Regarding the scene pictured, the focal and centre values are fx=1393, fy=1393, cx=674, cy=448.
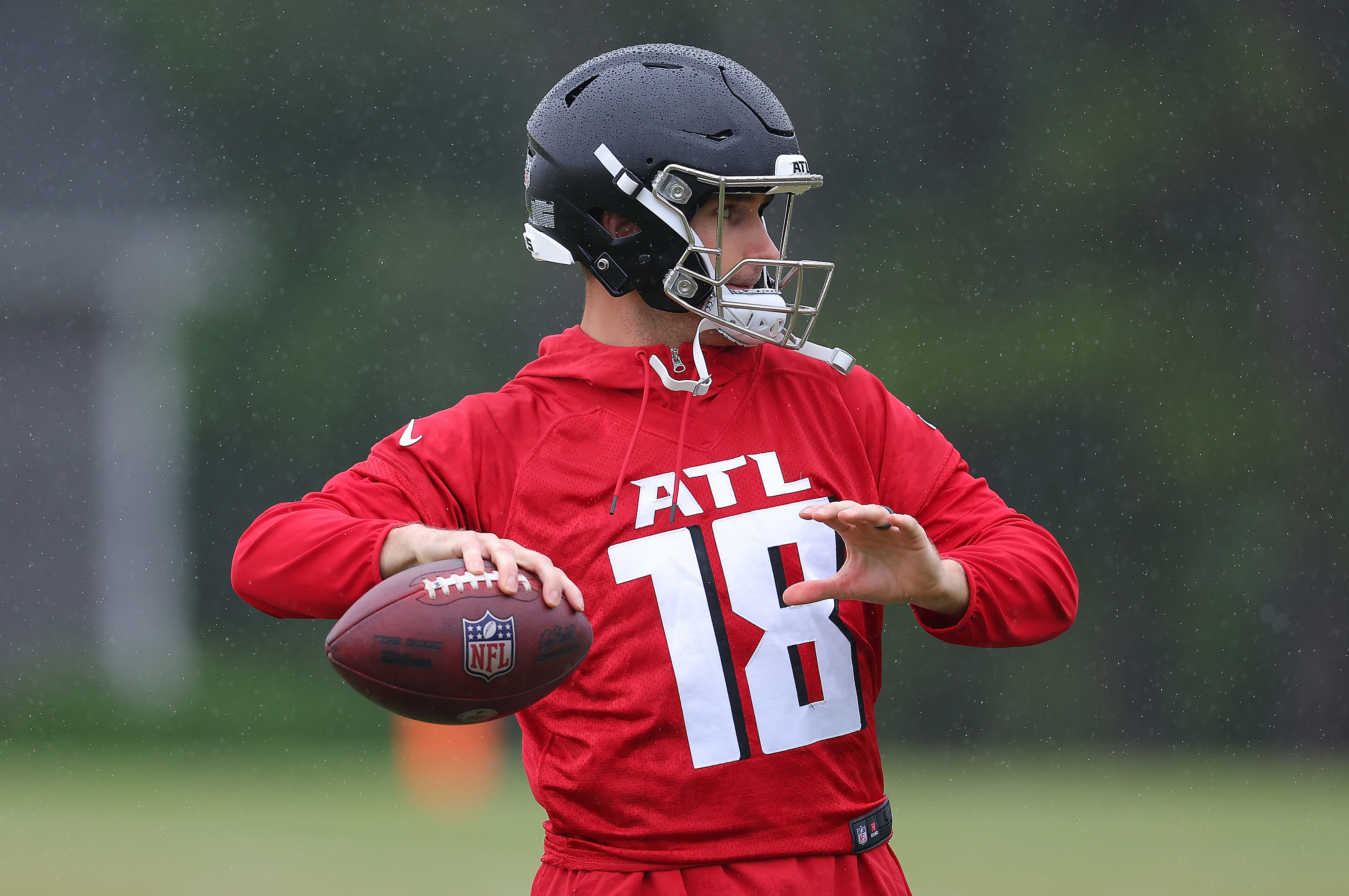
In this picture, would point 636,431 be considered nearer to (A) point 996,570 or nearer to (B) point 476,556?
(B) point 476,556

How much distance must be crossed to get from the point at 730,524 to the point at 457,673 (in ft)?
1.49

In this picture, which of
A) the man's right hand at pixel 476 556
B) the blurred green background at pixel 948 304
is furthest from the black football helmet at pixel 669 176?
the blurred green background at pixel 948 304

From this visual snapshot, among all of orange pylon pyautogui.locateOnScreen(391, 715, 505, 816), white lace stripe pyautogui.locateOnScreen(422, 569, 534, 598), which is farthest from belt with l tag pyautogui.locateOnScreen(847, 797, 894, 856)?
orange pylon pyautogui.locateOnScreen(391, 715, 505, 816)

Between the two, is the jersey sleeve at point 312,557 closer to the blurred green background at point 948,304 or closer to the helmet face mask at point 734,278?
the helmet face mask at point 734,278

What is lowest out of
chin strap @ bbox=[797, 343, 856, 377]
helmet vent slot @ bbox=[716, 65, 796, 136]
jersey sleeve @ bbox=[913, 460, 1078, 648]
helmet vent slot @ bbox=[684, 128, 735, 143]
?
jersey sleeve @ bbox=[913, 460, 1078, 648]

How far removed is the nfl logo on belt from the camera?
161 centimetres

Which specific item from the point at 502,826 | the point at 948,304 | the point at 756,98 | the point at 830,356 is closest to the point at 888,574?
the point at 830,356

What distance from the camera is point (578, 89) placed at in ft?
7.00

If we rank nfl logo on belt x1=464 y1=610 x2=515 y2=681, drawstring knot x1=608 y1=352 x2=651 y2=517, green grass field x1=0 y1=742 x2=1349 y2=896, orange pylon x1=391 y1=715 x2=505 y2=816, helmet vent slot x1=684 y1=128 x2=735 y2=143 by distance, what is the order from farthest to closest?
orange pylon x1=391 y1=715 x2=505 y2=816 < green grass field x1=0 y1=742 x2=1349 y2=896 < helmet vent slot x1=684 y1=128 x2=735 y2=143 < drawstring knot x1=608 y1=352 x2=651 y2=517 < nfl logo on belt x1=464 y1=610 x2=515 y2=681

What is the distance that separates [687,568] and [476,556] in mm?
345

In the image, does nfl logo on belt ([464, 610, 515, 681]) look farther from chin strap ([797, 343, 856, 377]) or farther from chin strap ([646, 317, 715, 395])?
chin strap ([797, 343, 856, 377])

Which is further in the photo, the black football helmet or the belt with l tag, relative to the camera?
the black football helmet

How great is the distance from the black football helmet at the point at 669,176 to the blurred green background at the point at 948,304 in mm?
3991

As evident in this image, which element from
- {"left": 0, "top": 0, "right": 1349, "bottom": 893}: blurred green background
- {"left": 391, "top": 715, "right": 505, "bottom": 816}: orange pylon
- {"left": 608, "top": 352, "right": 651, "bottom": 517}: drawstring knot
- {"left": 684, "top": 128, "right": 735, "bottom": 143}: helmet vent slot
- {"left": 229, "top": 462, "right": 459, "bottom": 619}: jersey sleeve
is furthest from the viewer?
{"left": 0, "top": 0, "right": 1349, "bottom": 893}: blurred green background
